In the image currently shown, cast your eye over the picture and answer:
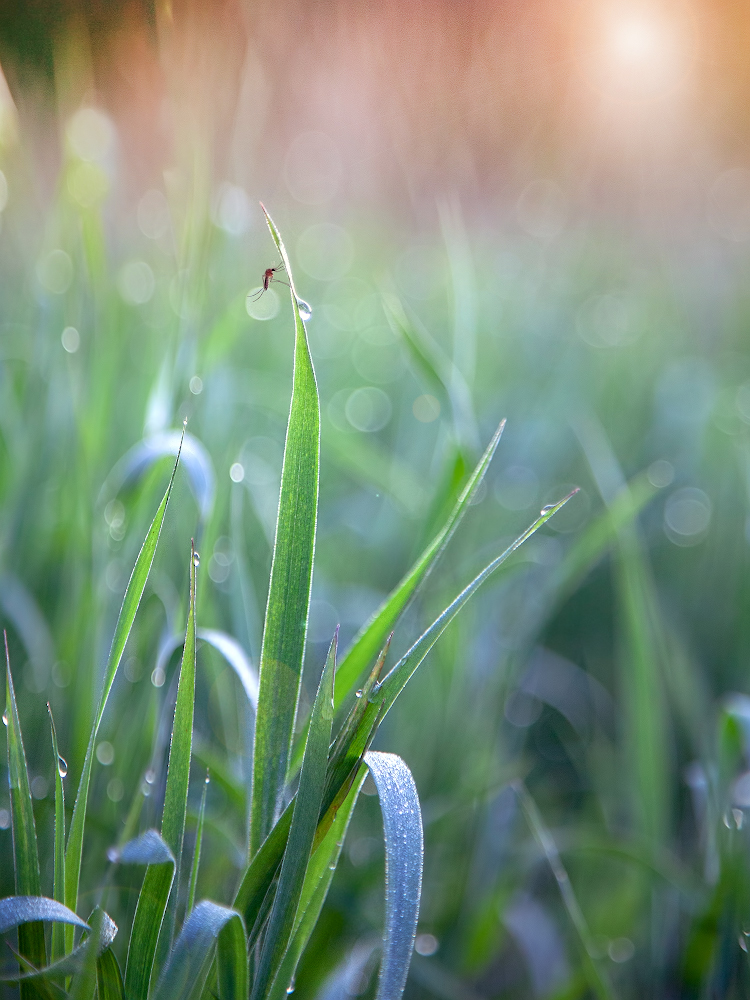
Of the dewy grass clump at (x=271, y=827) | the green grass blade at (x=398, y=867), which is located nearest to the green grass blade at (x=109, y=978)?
the dewy grass clump at (x=271, y=827)

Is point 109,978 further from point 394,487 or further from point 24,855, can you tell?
point 394,487

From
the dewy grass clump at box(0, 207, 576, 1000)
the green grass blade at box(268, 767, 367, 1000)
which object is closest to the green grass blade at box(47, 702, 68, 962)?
the dewy grass clump at box(0, 207, 576, 1000)

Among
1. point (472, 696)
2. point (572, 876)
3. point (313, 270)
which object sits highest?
point (313, 270)

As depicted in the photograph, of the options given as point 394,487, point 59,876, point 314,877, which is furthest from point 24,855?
point 394,487

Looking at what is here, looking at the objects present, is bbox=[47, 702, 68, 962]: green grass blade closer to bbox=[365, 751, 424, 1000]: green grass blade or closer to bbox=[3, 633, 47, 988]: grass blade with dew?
bbox=[3, 633, 47, 988]: grass blade with dew

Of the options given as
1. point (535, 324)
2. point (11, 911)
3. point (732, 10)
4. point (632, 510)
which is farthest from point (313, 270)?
point (11, 911)

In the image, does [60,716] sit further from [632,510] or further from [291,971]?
[632,510]
